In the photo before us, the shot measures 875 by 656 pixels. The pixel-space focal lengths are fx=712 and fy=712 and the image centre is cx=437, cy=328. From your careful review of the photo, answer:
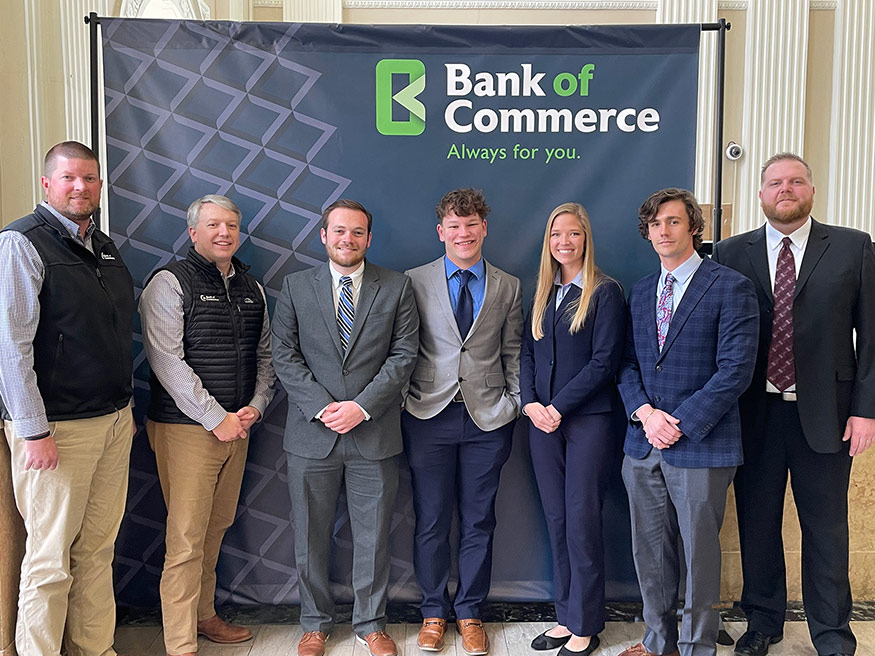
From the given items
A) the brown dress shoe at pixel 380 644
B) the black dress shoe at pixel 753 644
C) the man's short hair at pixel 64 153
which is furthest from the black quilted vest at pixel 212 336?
the black dress shoe at pixel 753 644

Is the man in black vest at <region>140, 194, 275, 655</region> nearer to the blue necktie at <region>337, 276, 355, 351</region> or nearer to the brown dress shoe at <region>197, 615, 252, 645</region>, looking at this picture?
the brown dress shoe at <region>197, 615, 252, 645</region>

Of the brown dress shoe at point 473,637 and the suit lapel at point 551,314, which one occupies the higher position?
the suit lapel at point 551,314

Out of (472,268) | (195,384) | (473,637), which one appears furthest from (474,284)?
(473,637)

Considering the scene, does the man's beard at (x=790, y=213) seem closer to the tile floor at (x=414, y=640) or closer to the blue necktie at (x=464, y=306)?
the blue necktie at (x=464, y=306)

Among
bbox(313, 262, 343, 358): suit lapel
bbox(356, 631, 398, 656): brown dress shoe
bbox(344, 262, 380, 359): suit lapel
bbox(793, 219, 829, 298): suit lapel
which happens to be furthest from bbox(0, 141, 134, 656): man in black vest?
bbox(793, 219, 829, 298): suit lapel

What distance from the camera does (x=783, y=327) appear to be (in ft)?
8.76

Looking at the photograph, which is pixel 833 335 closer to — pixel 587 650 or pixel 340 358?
pixel 587 650

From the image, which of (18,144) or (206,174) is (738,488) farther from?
(18,144)

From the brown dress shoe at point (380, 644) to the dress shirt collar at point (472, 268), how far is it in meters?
1.49

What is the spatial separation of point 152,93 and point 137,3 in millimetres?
2885

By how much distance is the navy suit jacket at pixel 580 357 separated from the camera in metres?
2.74

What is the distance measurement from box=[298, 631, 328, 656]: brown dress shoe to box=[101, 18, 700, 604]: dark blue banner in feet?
1.60

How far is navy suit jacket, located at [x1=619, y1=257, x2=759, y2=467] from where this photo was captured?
2492 millimetres

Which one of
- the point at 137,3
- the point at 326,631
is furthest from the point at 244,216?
the point at 137,3
